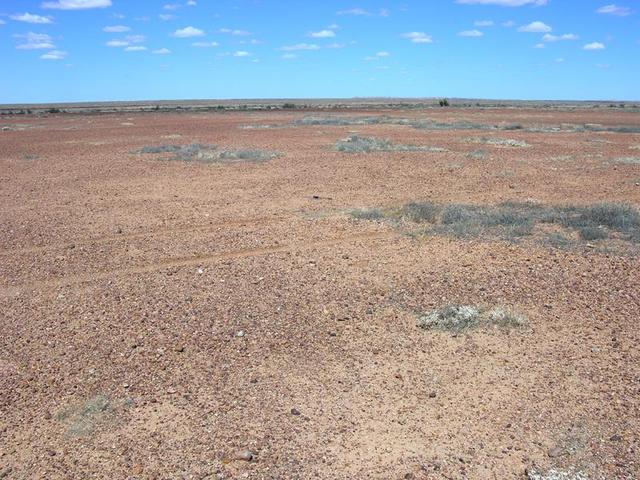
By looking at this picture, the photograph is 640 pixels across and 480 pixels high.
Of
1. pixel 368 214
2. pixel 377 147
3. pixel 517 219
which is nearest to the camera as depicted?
pixel 517 219

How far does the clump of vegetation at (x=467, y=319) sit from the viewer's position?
255 inches

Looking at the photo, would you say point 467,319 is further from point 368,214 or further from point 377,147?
point 377,147

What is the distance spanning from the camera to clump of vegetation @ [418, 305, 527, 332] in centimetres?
649

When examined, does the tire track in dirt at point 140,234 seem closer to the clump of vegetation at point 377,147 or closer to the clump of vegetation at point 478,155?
the clump of vegetation at point 478,155

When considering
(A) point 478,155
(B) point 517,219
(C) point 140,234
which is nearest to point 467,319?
(B) point 517,219

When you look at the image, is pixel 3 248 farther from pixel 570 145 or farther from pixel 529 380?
pixel 570 145

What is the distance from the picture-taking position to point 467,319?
660cm

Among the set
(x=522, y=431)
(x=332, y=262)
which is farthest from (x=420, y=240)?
(x=522, y=431)

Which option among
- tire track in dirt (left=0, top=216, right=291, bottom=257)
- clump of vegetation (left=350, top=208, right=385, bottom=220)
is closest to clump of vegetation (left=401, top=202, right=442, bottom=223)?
clump of vegetation (left=350, top=208, right=385, bottom=220)

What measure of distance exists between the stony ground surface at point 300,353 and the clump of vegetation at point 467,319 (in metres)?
0.13

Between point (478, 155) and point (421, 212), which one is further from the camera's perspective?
point (478, 155)

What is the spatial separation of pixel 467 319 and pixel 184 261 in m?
4.43

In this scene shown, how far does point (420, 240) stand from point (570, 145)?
2044cm

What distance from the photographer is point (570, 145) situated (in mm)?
27344
